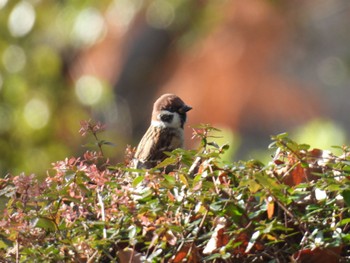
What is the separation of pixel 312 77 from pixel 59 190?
6677 mm

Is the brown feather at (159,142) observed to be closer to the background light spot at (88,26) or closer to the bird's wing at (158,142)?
the bird's wing at (158,142)

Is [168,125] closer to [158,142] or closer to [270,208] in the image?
[158,142]

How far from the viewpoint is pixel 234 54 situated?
880 cm

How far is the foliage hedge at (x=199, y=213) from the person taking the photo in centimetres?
177

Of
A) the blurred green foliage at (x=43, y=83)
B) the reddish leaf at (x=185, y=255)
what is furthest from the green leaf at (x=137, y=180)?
the blurred green foliage at (x=43, y=83)

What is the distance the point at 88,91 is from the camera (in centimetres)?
678

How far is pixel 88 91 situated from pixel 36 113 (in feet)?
1.34

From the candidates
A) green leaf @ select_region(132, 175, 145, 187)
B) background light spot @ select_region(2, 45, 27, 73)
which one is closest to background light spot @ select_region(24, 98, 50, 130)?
background light spot @ select_region(2, 45, 27, 73)

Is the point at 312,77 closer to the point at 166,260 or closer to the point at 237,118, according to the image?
the point at 237,118

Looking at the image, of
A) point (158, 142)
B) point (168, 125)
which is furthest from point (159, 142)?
point (168, 125)

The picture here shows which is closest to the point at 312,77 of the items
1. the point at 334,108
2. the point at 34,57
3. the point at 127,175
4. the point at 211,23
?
the point at 334,108

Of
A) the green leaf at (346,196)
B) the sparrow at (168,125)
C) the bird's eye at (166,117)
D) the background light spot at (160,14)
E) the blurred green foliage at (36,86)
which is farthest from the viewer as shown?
the background light spot at (160,14)

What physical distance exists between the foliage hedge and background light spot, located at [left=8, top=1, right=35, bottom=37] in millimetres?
4756

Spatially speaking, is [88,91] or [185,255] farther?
[88,91]
